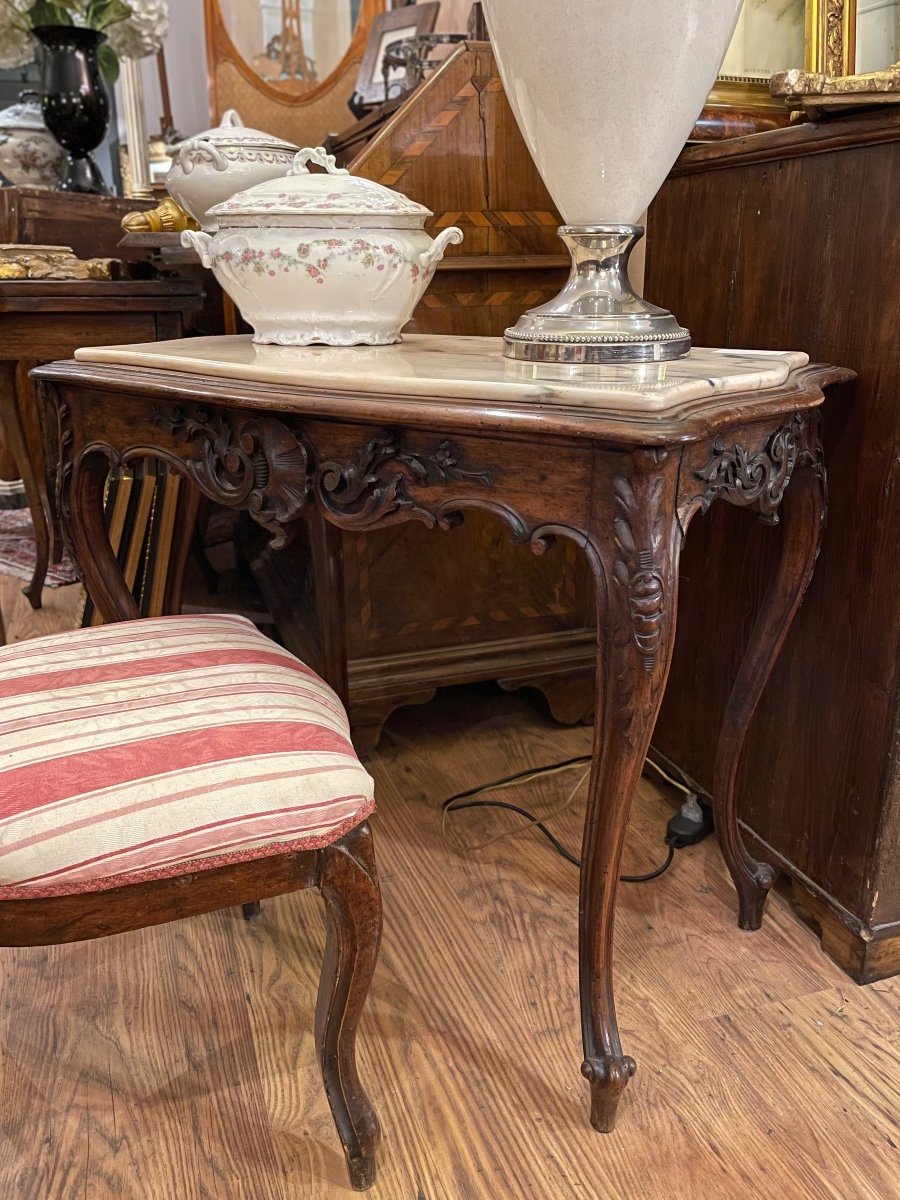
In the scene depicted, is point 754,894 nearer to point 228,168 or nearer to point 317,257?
point 317,257

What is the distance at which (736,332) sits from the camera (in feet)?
4.09

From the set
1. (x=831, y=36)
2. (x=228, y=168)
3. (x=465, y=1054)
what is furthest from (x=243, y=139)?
(x=465, y=1054)

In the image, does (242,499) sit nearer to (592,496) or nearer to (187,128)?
(592,496)

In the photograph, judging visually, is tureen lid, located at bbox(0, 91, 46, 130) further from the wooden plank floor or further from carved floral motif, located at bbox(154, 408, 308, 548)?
the wooden plank floor

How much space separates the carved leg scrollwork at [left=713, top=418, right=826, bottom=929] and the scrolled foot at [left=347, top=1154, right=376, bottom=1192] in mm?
553

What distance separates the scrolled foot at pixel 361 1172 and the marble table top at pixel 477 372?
70cm

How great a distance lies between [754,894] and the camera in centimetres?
123

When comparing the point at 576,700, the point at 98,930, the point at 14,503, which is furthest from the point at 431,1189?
the point at 14,503

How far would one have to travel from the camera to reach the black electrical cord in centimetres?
136

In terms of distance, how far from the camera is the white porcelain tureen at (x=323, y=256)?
1.00m

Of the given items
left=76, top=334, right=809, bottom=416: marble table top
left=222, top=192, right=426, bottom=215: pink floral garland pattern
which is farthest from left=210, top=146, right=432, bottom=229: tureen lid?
left=76, top=334, right=809, bottom=416: marble table top

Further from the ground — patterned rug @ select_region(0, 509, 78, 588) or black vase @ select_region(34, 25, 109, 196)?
black vase @ select_region(34, 25, 109, 196)

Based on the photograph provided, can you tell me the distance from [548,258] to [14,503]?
2.50 metres

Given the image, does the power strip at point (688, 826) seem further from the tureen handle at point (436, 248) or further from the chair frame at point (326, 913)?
the tureen handle at point (436, 248)
